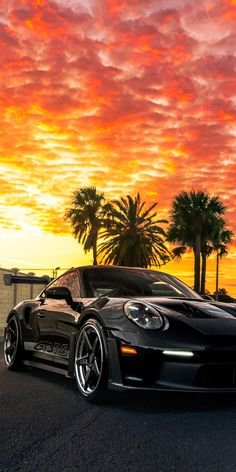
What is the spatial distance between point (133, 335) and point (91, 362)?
2.20ft

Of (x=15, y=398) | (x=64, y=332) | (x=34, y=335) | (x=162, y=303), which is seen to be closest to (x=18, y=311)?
(x=34, y=335)

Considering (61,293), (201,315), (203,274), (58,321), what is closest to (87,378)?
(61,293)

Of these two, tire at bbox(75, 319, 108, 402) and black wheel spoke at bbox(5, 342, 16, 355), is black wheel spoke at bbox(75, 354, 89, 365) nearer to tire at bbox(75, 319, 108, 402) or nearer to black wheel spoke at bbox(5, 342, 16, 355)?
tire at bbox(75, 319, 108, 402)

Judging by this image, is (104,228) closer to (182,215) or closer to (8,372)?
(182,215)

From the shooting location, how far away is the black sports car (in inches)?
204

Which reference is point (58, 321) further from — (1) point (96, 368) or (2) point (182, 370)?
(2) point (182, 370)

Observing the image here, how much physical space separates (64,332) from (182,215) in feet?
156

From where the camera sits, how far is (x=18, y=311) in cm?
819

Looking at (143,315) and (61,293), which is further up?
(61,293)

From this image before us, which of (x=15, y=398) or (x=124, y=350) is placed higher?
(x=124, y=350)

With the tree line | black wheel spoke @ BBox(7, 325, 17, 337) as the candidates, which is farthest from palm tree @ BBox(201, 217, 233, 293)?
black wheel spoke @ BBox(7, 325, 17, 337)

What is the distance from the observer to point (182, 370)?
16.9 ft

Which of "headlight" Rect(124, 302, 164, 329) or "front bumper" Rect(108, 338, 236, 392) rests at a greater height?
"headlight" Rect(124, 302, 164, 329)

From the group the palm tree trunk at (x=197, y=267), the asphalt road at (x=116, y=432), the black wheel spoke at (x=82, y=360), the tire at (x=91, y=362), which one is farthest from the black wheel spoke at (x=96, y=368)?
the palm tree trunk at (x=197, y=267)
